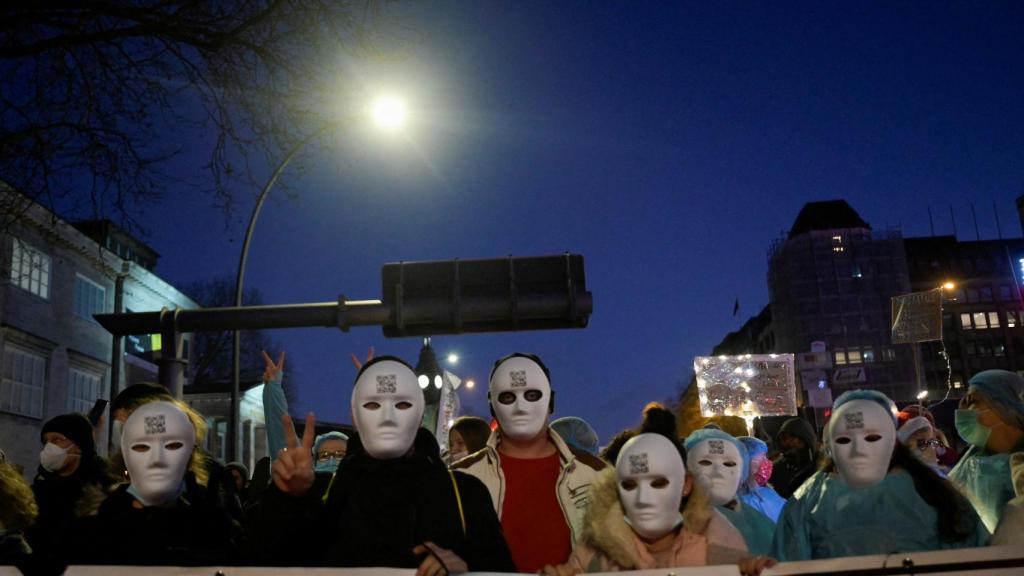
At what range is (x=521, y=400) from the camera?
489 cm

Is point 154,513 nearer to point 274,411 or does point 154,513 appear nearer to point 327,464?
point 274,411

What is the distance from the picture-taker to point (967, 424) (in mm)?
5371

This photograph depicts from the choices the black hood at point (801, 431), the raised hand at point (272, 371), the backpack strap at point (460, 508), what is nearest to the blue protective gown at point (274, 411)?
the raised hand at point (272, 371)

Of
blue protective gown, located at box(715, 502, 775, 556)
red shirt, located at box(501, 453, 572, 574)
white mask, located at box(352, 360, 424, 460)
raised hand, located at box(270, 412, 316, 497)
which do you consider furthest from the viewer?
blue protective gown, located at box(715, 502, 775, 556)

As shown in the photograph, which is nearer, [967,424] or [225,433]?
[967,424]

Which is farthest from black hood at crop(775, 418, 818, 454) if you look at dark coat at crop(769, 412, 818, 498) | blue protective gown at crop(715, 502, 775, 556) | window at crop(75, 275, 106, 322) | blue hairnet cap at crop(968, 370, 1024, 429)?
window at crop(75, 275, 106, 322)

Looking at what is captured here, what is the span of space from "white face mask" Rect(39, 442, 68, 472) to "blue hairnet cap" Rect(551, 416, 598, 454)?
298 cm

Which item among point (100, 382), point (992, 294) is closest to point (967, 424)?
point (100, 382)

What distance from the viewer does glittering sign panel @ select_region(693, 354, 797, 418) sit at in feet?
36.2

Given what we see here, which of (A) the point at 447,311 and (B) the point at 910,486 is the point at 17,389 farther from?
(B) the point at 910,486

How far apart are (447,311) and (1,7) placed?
18.4 ft

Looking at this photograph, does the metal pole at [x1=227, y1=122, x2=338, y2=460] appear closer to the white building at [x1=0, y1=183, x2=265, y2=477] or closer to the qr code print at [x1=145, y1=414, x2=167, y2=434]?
the white building at [x1=0, y1=183, x2=265, y2=477]

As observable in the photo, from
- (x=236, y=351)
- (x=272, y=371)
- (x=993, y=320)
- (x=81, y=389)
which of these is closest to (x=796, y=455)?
(x=272, y=371)

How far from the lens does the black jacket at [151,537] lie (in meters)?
3.91
